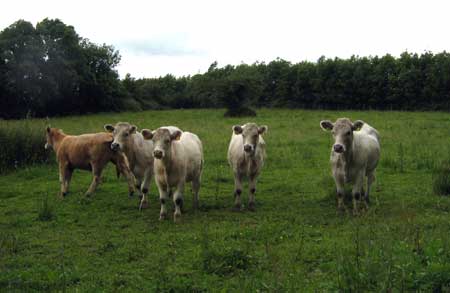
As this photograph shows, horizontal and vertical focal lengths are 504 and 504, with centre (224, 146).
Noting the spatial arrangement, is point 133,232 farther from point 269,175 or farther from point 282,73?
point 282,73

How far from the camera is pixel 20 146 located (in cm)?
1784

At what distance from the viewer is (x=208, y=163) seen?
58.7ft

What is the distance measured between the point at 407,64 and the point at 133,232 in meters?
52.2

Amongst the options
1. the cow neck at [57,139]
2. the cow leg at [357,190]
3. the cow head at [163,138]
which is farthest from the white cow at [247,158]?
the cow neck at [57,139]

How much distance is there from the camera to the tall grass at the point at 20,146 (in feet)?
57.2

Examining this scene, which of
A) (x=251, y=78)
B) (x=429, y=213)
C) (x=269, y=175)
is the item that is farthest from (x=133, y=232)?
(x=251, y=78)

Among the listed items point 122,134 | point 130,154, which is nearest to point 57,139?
point 130,154

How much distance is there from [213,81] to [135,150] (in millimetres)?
39973

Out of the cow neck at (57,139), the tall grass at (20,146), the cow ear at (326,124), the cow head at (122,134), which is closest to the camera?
the cow ear at (326,124)

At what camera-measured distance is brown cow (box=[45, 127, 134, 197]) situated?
43.5 feet

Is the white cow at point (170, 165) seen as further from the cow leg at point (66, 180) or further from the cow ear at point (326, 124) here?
the cow leg at point (66, 180)

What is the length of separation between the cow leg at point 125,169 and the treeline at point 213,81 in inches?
1276

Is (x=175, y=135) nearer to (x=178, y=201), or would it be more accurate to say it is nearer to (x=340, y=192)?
(x=178, y=201)

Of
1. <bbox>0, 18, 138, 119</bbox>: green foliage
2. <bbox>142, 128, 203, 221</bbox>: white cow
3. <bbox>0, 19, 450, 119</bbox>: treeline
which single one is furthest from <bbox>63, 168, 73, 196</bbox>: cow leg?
<bbox>0, 18, 138, 119</bbox>: green foliage
